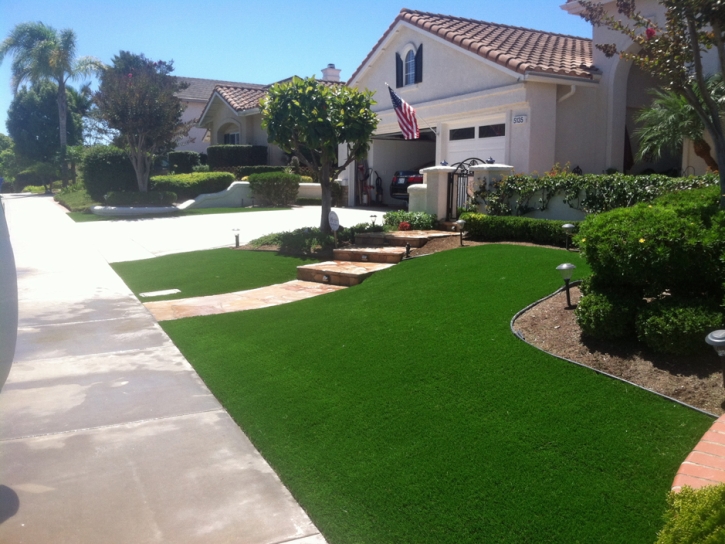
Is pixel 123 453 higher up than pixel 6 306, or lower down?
lower down

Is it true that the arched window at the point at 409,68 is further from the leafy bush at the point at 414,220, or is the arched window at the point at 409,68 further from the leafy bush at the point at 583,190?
the leafy bush at the point at 583,190

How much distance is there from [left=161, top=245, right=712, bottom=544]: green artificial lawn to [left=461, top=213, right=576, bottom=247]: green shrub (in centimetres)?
342

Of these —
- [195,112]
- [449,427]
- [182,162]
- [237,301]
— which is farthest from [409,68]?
[195,112]

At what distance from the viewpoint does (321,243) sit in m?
13.5

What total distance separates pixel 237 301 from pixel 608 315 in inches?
224

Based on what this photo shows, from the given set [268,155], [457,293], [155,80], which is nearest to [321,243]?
[457,293]

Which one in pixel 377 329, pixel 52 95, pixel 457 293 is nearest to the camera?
pixel 377 329

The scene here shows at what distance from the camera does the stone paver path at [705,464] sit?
11.1 feet

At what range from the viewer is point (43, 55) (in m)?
39.6

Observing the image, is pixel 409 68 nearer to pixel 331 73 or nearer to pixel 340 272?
pixel 340 272

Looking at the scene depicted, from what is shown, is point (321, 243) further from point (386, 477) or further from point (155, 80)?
point (155, 80)

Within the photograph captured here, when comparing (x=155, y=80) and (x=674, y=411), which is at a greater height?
(x=155, y=80)

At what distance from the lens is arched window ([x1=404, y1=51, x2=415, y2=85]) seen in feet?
64.0

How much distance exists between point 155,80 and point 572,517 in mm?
24792
